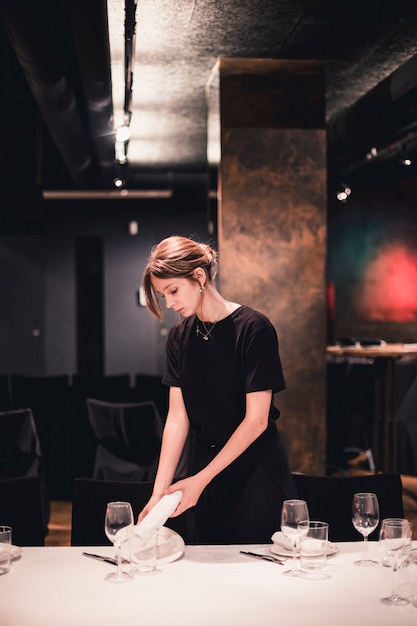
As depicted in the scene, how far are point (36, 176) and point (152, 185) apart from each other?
7.74ft

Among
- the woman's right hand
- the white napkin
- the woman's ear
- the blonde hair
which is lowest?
the woman's right hand

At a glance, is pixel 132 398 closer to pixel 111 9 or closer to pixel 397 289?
pixel 111 9

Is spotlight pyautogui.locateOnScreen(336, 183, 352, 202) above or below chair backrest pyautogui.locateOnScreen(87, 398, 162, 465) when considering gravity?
above

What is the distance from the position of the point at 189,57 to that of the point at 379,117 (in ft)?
4.77

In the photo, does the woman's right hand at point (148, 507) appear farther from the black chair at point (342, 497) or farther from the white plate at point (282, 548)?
the black chair at point (342, 497)

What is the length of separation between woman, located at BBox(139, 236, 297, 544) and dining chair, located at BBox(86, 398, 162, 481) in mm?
2585

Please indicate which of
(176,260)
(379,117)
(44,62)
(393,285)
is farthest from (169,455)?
(393,285)

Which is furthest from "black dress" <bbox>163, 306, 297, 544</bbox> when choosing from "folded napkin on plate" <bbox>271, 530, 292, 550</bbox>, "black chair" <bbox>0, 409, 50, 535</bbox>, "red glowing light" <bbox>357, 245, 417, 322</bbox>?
"red glowing light" <bbox>357, 245, 417, 322</bbox>

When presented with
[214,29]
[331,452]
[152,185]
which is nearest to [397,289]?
[152,185]

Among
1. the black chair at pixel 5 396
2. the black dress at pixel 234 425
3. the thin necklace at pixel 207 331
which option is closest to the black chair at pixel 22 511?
the black dress at pixel 234 425

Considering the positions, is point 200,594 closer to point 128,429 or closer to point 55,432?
point 128,429

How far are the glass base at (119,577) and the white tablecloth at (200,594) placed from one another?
0.02 metres

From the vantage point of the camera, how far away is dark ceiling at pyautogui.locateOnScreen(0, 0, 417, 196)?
412 cm

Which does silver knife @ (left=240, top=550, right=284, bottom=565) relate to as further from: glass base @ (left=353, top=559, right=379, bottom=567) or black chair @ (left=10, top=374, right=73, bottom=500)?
black chair @ (left=10, top=374, right=73, bottom=500)
